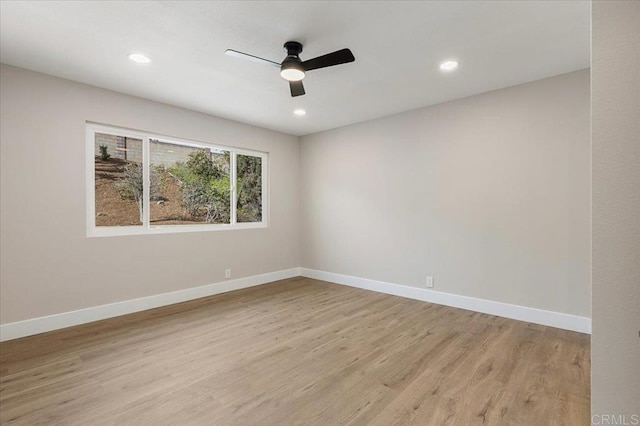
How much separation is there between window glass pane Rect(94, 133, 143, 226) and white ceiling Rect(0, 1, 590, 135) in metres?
0.67

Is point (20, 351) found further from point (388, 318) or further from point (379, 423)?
point (388, 318)

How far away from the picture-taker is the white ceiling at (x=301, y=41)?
86.0 inches

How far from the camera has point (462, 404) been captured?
6.52ft

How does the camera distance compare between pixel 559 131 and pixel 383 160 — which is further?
pixel 383 160

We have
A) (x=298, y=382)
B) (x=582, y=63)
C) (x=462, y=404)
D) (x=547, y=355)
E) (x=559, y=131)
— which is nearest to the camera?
(x=462, y=404)

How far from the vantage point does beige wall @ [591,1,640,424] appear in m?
1.18

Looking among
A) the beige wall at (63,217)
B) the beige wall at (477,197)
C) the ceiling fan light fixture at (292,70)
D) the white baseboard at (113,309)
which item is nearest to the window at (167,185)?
the beige wall at (63,217)

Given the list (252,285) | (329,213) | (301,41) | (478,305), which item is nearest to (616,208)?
(301,41)

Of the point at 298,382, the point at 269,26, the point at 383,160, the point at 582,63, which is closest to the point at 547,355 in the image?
the point at 298,382

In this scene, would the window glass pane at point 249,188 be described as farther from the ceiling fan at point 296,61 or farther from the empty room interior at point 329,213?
the ceiling fan at point 296,61

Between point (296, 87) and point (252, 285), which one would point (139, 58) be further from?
point (252, 285)

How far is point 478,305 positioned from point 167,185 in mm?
4471

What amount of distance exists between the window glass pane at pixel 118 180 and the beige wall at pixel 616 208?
14.7 feet

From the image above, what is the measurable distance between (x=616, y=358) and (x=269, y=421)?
175 cm
